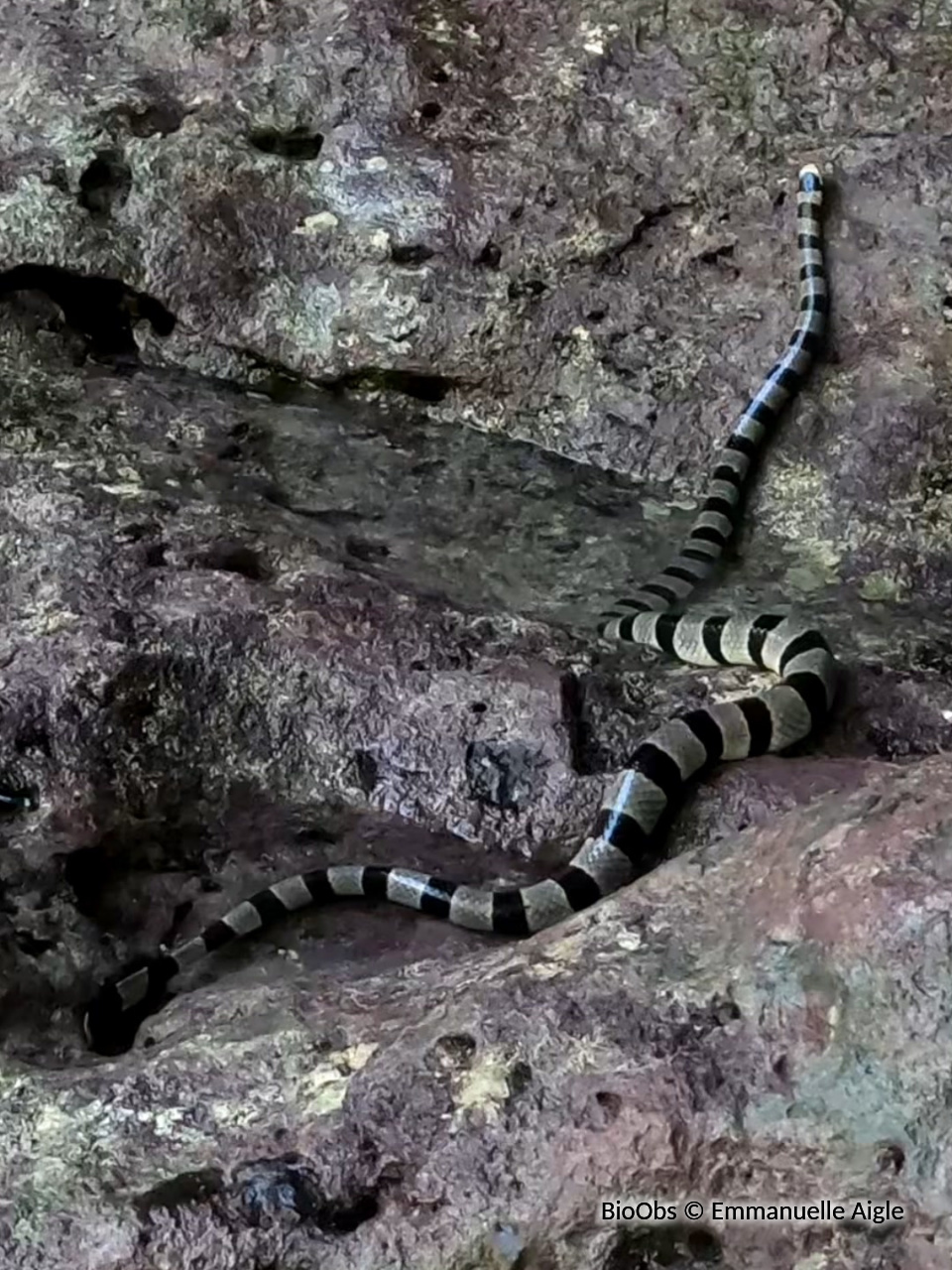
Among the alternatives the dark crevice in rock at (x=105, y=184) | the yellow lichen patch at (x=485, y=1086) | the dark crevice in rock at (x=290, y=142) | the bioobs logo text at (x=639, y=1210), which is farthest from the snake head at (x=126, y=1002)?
the dark crevice in rock at (x=290, y=142)

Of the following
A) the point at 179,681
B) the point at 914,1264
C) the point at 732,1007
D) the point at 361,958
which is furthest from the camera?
the point at 179,681

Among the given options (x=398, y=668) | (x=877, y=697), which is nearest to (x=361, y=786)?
(x=398, y=668)

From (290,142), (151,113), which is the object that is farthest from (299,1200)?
(151,113)

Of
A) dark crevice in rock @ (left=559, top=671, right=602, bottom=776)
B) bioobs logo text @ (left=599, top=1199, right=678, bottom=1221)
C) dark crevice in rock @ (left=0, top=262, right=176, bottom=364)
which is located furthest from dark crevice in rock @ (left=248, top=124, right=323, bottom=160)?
bioobs logo text @ (left=599, top=1199, right=678, bottom=1221)

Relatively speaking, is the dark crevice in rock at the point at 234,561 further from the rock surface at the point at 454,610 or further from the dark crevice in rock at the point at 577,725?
the dark crevice in rock at the point at 577,725

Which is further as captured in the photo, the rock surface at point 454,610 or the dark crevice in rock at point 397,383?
the dark crevice in rock at point 397,383

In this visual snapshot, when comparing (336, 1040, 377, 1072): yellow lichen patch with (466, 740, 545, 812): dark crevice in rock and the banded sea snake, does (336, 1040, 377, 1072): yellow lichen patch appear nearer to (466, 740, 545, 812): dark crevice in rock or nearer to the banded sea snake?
the banded sea snake

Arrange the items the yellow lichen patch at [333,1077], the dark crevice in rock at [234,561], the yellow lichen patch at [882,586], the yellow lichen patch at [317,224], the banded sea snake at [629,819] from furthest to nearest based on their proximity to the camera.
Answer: the yellow lichen patch at [317,224] < the yellow lichen patch at [882,586] < the dark crevice in rock at [234,561] < the banded sea snake at [629,819] < the yellow lichen patch at [333,1077]

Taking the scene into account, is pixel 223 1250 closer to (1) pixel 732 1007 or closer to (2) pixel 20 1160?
(2) pixel 20 1160
